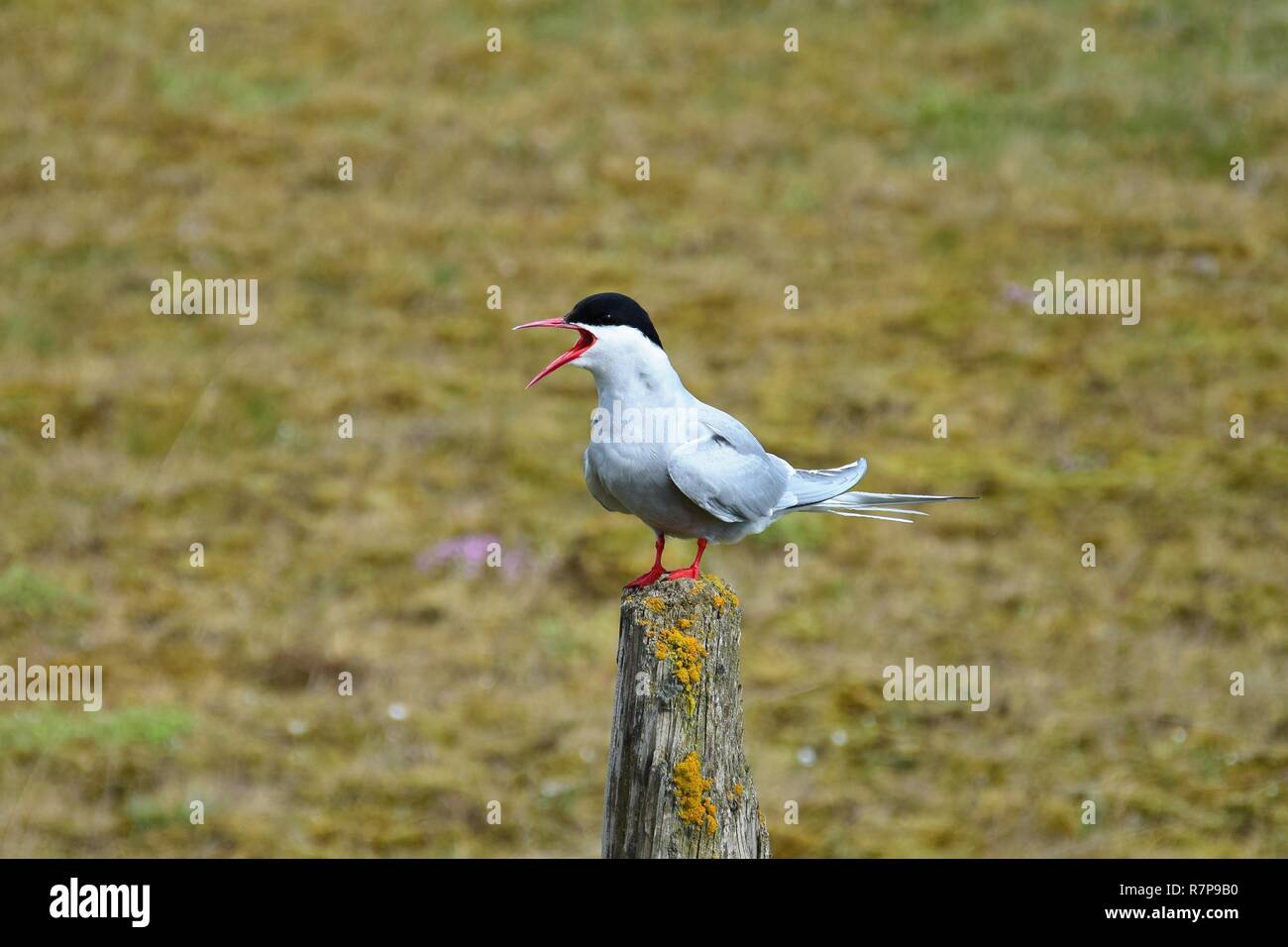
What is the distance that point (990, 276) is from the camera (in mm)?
14180

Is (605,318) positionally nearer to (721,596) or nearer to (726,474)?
(726,474)

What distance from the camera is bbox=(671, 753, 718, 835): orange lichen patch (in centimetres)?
383

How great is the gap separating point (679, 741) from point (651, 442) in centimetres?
118

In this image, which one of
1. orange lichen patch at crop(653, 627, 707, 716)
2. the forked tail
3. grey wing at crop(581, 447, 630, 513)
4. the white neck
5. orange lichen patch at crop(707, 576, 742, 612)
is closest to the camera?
orange lichen patch at crop(653, 627, 707, 716)

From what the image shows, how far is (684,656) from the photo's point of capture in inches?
157

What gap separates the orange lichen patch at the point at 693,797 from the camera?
3830 millimetres

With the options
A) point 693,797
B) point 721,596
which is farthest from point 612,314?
point 693,797

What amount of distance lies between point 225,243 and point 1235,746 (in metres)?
10.8

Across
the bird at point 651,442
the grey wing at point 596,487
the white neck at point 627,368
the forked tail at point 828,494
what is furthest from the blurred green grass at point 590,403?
the white neck at point 627,368

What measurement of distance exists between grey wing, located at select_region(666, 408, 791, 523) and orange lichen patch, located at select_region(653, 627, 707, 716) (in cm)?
77

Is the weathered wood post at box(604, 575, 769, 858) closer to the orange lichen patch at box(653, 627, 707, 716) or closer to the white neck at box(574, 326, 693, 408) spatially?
the orange lichen patch at box(653, 627, 707, 716)

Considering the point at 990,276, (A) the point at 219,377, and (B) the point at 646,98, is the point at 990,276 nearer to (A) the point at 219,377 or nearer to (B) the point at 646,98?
(B) the point at 646,98

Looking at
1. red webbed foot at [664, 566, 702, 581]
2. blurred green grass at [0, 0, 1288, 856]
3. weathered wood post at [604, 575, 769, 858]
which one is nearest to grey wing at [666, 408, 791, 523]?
red webbed foot at [664, 566, 702, 581]

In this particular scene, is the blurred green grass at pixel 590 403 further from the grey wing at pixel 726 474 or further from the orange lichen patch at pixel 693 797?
the orange lichen patch at pixel 693 797
